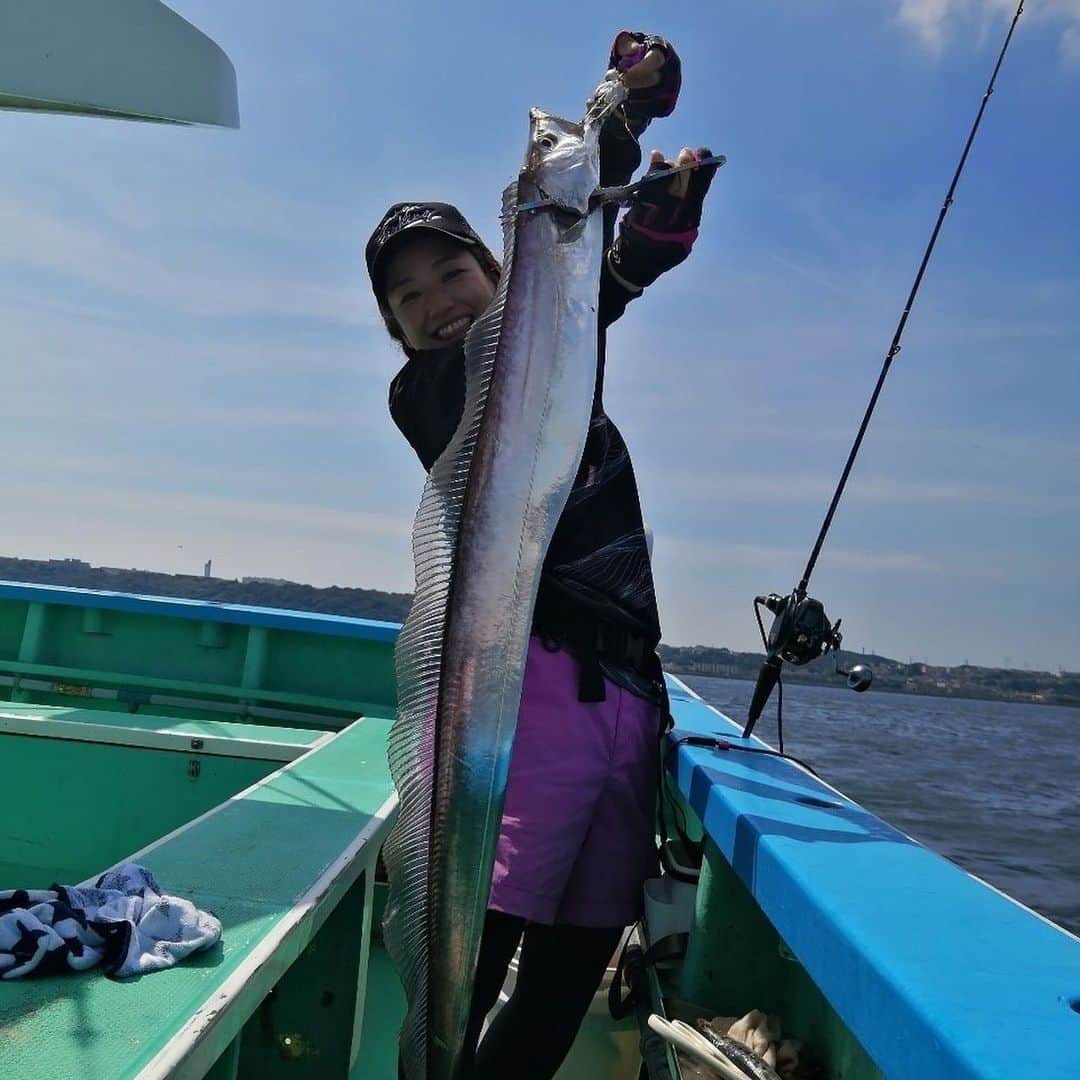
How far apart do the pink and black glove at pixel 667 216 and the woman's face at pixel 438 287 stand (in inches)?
18.1

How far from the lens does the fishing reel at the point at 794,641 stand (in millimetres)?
3143

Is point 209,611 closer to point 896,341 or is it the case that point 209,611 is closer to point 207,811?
point 207,811

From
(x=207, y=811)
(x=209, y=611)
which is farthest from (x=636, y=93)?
(x=209, y=611)

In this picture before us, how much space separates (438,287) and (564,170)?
21.2 inches

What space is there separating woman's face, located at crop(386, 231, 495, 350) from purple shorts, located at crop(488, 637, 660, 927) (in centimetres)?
93

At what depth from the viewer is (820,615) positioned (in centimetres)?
314

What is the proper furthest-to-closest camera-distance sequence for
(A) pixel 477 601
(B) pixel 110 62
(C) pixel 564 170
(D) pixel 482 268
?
(B) pixel 110 62 < (D) pixel 482 268 < (C) pixel 564 170 < (A) pixel 477 601

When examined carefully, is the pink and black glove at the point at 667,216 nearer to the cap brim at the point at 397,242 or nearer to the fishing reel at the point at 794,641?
the cap brim at the point at 397,242

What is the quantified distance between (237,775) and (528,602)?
209 cm

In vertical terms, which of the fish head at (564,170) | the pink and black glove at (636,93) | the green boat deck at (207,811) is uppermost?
the pink and black glove at (636,93)

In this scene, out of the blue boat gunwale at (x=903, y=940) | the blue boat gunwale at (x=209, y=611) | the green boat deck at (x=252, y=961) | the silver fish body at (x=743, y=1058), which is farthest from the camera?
the blue boat gunwale at (x=209, y=611)

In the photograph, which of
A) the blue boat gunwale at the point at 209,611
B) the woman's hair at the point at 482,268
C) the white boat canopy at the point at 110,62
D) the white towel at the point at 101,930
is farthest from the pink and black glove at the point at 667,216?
the blue boat gunwale at the point at 209,611

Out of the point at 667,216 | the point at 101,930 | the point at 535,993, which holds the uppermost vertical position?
the point at 667,216

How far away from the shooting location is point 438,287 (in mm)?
2514
